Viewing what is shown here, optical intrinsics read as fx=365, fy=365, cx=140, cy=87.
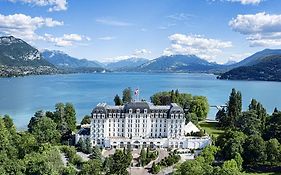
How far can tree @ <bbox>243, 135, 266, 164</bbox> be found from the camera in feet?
147

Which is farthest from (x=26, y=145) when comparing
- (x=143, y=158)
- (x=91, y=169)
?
(x=143, y=158)

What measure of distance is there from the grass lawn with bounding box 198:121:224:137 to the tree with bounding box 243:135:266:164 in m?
15.4

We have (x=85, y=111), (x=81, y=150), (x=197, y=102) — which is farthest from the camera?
(x=85, y=111)

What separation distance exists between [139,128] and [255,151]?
60.1 ft

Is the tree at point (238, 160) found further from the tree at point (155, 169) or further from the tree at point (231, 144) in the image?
the tree at point (155, 169)

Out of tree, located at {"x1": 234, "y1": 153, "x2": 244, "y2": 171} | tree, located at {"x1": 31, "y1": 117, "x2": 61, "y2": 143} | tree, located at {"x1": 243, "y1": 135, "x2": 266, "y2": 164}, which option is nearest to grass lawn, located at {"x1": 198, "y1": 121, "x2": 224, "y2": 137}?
tree, located at {"x1": 243, "y1": 135, "x2": 266, "y2": 164}

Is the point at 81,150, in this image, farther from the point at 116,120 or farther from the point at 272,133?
the point at 272,133

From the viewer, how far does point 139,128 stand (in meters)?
56.4

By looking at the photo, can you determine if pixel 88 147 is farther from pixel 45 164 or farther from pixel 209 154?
pixel 209 154

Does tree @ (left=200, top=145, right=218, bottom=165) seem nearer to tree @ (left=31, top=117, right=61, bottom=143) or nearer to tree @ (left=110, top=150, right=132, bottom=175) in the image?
tree @ (left=110, top=150, right=132, bottom=175)

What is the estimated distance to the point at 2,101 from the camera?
110m

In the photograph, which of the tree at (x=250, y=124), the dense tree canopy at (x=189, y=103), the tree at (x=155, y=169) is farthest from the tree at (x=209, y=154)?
the dense tree canopy at (x=189, y=103)

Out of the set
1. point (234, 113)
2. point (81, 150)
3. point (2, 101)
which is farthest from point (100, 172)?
point (2, 101)

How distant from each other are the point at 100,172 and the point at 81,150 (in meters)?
12.7
